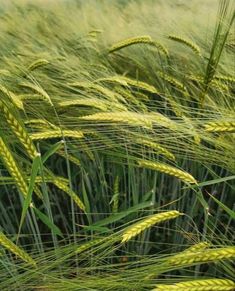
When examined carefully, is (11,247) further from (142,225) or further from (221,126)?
(221,126)

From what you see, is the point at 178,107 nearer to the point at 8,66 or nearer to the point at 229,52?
the point at 8,66

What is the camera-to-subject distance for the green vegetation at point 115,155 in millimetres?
→ 779

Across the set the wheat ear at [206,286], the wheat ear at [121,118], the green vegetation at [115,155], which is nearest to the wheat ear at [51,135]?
the green vegetation at [115,155]

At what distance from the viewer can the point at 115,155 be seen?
981mm

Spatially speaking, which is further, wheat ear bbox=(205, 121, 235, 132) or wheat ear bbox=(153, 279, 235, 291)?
wheat ear bbox=(205, 121, 235, 132)

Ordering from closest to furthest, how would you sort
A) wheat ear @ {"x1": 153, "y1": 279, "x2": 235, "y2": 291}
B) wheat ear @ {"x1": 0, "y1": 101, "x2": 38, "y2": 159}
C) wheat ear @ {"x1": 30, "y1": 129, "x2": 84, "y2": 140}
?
wheat ear @ {"x1": 153, "y1": 279, "x2": 235, "y2": 291}
wheat ear @ {"x1": 0, "y1": 101, "x2": 38, "y2": 159}
wheat ear @ {"x1": 30, "y1": 129, "x2": 84, "y2": 140}

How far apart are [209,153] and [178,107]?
0.16 m

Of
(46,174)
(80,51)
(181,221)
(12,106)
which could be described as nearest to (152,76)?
(80,51)

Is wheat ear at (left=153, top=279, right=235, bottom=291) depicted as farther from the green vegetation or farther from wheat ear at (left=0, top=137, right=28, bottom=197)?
wheat ear at (left=0, top=137, right=28, bottom=197)

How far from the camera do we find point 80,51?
166 cm

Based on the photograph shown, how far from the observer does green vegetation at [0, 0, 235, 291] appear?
779mm

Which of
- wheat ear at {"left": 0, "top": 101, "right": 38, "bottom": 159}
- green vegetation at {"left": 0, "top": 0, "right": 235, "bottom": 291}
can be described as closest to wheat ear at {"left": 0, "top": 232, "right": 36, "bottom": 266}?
green vegetation at {"left": 0, "top": 0, "right": 235, "bottom": 291}

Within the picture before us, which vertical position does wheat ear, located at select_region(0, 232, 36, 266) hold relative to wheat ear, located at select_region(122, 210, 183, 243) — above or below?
below

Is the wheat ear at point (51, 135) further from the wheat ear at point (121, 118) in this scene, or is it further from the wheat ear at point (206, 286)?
the wheat ear at point (206, 286)
